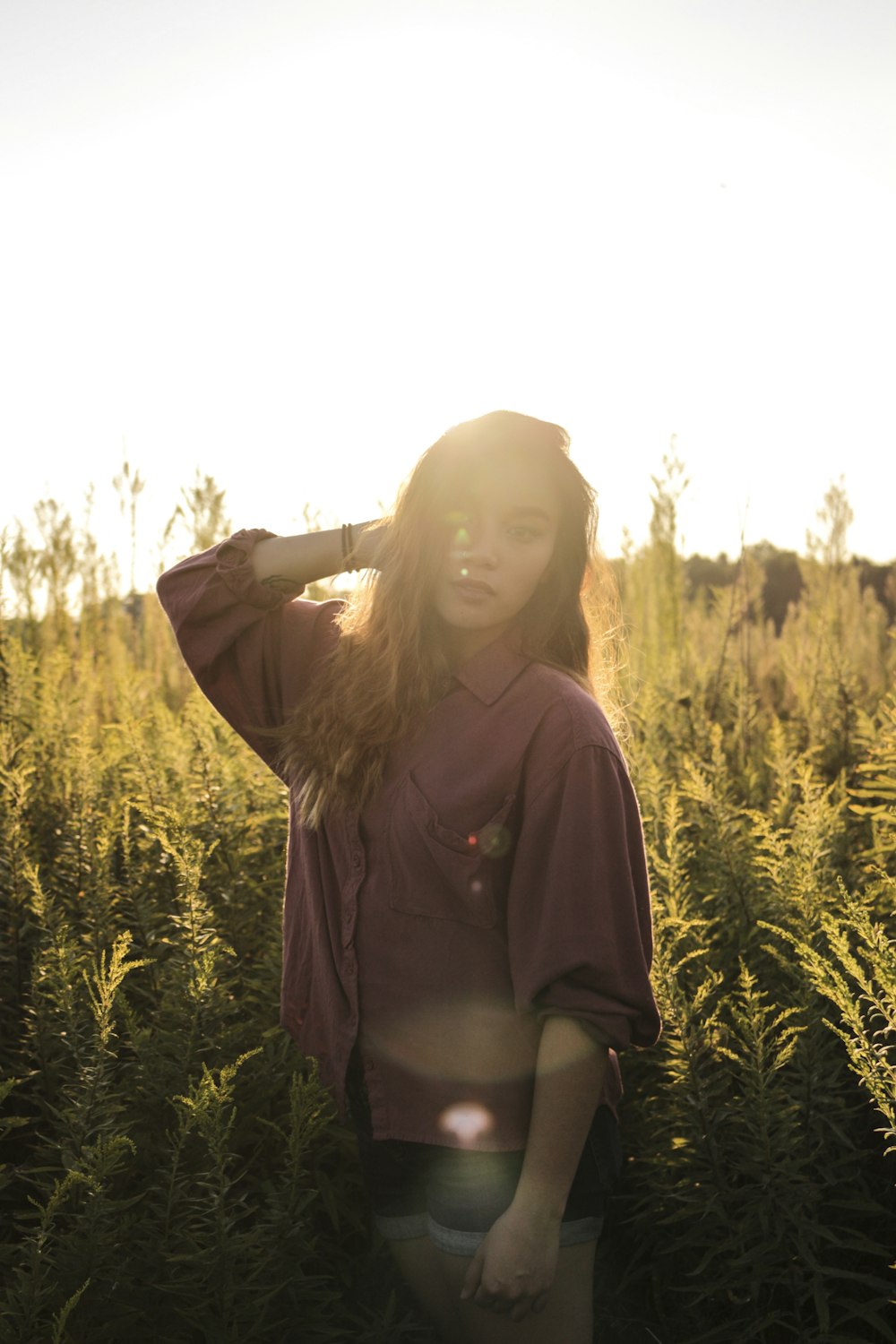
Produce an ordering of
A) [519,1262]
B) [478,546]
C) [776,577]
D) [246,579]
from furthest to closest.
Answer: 1. [776,577]
2. [246,579]
3. [478,546]
4. [519,1262]

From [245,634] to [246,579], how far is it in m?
0.11

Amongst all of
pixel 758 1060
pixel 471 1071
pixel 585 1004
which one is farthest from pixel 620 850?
pixel 758 1060

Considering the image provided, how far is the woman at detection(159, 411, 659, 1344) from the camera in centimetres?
138

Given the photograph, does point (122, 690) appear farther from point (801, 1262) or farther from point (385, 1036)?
point (801, 1262)

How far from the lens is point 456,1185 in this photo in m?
1.50

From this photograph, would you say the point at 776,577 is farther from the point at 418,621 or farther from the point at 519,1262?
the point at 519,1262

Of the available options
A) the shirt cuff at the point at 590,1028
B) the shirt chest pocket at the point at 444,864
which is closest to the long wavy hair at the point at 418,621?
the shirt chest pocket at the point at 444,864

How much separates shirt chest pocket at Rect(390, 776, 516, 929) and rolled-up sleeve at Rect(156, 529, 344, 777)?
43 cm

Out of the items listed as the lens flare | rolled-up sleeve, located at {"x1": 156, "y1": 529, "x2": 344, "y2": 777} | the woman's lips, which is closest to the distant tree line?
rolled-up sleeve, located at {"x1": 156, "y1": 529, "x2": 344, "y2": 777}

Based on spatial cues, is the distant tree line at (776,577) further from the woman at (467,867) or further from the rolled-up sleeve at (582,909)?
the rolled-up sleeve at (582,909)

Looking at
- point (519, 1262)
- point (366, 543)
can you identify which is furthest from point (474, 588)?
point (519, 1262)

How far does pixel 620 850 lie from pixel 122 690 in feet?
11.1

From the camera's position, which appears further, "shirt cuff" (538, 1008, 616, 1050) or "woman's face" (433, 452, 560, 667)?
"woman's face" (433, 452, 560, 667)

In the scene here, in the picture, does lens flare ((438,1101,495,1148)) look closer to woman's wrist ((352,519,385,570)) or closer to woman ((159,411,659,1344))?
woman ((159,411,659,1344))
